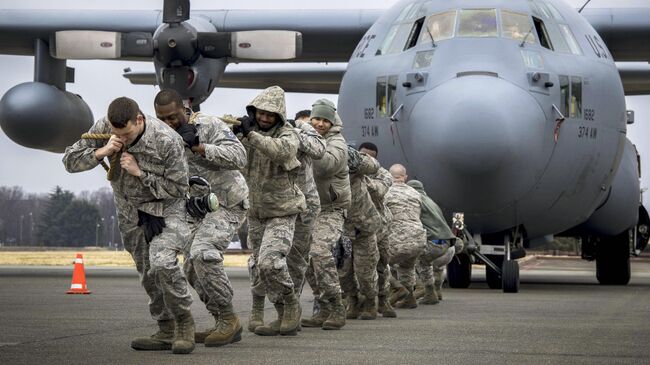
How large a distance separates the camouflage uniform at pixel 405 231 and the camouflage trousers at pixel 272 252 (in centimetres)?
271

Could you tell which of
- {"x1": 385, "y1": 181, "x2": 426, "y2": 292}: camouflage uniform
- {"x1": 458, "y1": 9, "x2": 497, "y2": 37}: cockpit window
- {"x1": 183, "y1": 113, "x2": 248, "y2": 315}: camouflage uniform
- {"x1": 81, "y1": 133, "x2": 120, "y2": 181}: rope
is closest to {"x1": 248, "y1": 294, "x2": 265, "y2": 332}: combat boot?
{"x1": 183, "y1": 113, "x2": 248, "y2": 315}: camouflage uniform

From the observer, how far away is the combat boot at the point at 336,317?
8.76 meters

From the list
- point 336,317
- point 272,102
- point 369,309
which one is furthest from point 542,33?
point 272,102

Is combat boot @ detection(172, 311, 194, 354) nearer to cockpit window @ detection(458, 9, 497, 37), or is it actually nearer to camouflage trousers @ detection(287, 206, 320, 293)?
camouflage trousers @ detection(287, 206, 320, 293)

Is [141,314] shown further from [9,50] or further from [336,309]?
[9,50]

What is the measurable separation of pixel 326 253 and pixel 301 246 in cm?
40

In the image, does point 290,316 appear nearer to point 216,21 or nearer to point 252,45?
point 252,45

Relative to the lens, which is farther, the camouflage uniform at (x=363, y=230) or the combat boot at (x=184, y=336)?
the camouflage uniform at (x=363, y=230)

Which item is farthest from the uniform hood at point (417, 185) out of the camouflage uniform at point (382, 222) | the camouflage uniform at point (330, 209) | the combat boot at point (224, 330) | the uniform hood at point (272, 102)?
the combat boot at point (224, 330)

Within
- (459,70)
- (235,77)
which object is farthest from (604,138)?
(235,77)

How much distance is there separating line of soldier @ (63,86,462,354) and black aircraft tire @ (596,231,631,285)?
293 inches

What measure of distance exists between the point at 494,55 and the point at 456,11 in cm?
89

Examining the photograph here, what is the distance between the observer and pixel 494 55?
12797mm

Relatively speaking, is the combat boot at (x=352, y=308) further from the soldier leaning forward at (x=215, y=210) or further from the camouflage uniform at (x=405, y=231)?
the soldier leaning forward at (x=215, y=210)
